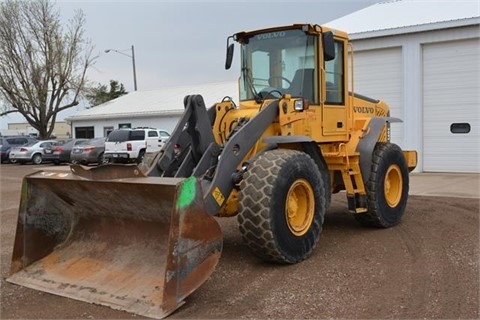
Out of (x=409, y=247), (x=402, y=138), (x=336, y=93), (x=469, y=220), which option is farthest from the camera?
(x=402, y=138)

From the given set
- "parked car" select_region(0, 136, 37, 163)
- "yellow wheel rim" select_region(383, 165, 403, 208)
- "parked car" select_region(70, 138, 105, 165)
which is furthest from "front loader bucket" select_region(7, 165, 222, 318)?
"parked car" select_region(0, 136, 37, 163)

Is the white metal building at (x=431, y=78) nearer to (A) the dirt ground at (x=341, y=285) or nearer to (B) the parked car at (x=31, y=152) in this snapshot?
(A) the dirt ground at (x=341, y=285)

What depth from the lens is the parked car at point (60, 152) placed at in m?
28.5

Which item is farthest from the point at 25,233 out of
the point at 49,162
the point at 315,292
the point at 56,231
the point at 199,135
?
the point at 49,162

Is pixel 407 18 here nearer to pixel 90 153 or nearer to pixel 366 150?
pixel 366 150

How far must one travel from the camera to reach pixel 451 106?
15914 millimetres

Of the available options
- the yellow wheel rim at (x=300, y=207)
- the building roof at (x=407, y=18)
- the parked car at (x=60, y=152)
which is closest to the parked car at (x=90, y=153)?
the parked car at (x=60, y=152)

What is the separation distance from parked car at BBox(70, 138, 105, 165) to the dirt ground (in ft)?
57.9

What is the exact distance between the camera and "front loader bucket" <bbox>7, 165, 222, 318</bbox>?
4715 millimetres

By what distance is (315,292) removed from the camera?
17.0 ft

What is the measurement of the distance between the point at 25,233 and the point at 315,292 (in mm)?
3206

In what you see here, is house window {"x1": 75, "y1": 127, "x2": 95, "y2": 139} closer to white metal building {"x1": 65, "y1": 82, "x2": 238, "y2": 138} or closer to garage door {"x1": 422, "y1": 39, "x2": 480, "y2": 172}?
white metal building {"x1": 65, "y1": 82, "x2": 238, "y2": 138}

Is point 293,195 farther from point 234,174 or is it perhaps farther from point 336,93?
point 336,93

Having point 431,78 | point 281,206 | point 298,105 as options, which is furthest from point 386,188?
point 431,78
